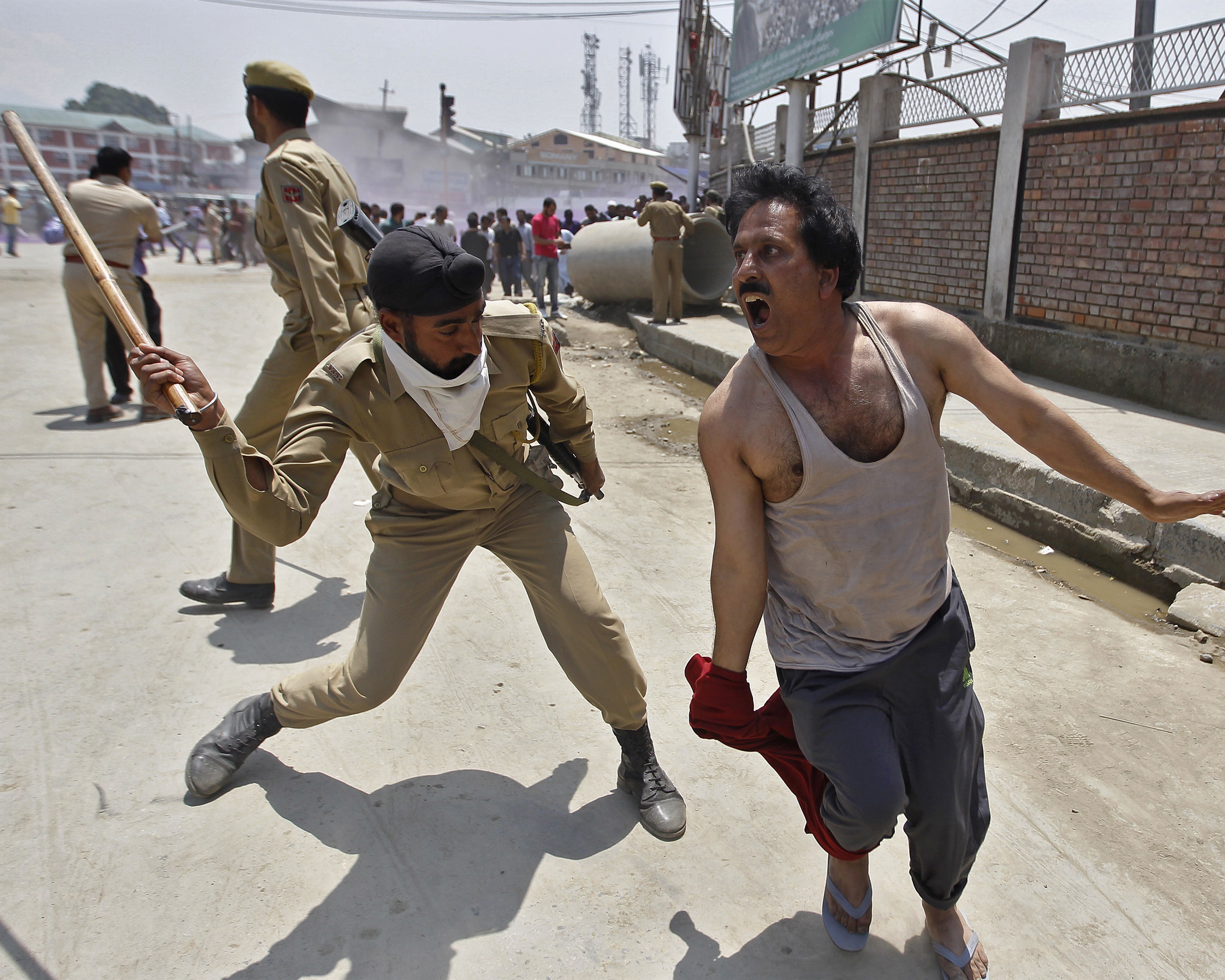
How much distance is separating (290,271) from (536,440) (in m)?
1.66

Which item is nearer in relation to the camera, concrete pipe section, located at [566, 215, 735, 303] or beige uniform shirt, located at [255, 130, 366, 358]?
beige uniform shirt, located at [255, 130, 366, 358]

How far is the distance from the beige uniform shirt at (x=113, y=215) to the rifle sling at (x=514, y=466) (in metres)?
5.19

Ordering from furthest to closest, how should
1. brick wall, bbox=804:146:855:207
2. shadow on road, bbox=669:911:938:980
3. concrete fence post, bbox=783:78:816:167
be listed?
concrete fence post, bbox=783:78:816:167 < brick wall, bbox=804:146:855:207 < shadow on road, bbox=669:911:938:980

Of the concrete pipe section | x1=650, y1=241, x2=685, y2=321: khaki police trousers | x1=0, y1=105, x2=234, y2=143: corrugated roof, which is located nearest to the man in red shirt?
the concrete pipe section

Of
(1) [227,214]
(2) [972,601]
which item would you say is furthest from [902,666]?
(1) [227,214]

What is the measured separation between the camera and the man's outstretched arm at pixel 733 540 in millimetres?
1724

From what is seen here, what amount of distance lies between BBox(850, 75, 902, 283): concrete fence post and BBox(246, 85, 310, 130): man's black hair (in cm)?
731

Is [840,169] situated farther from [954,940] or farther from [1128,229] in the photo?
[954,940]

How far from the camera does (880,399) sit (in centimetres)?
173

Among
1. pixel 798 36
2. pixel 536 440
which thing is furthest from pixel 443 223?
pixel 536 440

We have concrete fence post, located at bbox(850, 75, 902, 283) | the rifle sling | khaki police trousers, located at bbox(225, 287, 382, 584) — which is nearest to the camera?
the rifle sling

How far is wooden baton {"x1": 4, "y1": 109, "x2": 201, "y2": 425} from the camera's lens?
1.66 metres

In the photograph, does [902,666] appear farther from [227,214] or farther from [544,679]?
[227,214]

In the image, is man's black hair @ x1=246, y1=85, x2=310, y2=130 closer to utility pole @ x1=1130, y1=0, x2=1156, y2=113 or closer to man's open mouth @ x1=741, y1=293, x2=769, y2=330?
man's open mouth @ x1=741, y1=293, x2=769, y2=330
